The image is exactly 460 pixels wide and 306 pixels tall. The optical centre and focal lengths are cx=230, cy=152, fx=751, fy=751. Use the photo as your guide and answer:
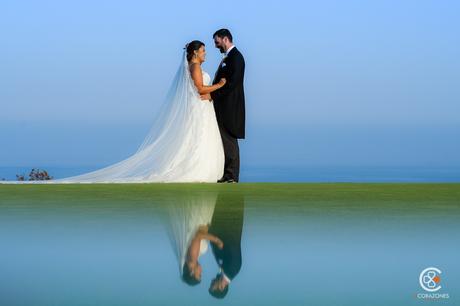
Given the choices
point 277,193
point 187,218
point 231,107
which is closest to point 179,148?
point 231,107

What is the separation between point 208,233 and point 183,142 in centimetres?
637

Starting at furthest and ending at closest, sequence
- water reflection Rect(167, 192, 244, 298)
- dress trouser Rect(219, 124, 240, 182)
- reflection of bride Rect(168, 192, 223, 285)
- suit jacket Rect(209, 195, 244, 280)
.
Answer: dress trouser Rect(219, 124, 240, 182) < suit jacket Rect(209, 195, 244, 280) < reflection of bride Rect(168, 192, 223, 285) < water reflection Rect(167, 192, 244, 298)

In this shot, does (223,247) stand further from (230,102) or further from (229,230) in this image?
(230,102)

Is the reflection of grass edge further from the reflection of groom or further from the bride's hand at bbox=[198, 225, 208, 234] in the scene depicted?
the bride's hand at bbox=[198, 225, 208, 234]

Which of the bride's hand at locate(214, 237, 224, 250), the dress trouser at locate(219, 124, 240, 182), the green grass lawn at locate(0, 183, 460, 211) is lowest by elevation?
the green grass lawn at locate(0, 183, 460, 211)

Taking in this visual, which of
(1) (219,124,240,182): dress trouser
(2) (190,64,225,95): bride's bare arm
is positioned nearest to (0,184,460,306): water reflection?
(1) (219,124,240,182): dress trouser

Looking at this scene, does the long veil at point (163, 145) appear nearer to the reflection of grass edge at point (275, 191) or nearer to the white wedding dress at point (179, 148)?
the white wedding dress at point (179, 148)

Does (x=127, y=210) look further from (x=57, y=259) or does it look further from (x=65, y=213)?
(x=57, y=259)

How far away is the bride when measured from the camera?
42.4 ft

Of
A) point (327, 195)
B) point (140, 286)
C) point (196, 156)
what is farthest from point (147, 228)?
point (196, 156)

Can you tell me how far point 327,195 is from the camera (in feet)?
36.3

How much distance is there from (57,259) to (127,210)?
3277 mm

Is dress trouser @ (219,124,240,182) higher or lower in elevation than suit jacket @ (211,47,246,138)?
lower

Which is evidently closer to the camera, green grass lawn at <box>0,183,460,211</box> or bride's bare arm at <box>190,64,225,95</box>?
green grass lawn at <box>0,183,460,211</box>
